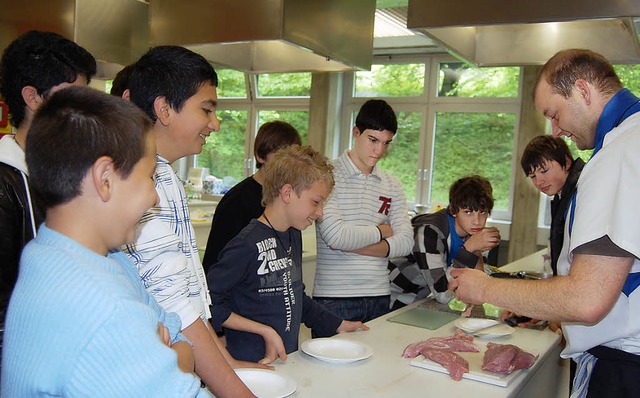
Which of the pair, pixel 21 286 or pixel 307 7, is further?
pixel 307 7

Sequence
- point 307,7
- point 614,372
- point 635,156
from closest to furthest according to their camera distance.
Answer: point 635,156 → point 614,372 → point 307,7

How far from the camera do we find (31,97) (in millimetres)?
1535

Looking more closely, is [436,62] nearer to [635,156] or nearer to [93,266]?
[635,156]

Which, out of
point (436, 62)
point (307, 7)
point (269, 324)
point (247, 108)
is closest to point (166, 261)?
point (269, 324)

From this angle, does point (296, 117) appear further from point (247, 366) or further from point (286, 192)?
point (247, 366)

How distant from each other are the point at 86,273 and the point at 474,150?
701 cm

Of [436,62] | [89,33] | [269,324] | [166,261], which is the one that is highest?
[436,62]

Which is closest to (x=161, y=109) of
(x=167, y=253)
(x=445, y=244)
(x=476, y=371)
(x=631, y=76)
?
(x=167, y=253)

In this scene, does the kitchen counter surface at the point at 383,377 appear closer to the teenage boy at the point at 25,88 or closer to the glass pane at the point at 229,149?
the teenage boy at the point at 25,88

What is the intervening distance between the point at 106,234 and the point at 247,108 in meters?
8.31

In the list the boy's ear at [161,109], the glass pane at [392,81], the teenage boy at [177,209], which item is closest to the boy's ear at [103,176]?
the teenage boy at [177,209]

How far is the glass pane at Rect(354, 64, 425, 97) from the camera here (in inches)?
303

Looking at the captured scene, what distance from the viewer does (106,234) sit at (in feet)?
2.81

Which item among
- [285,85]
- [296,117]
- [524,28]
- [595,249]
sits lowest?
[595,249]
